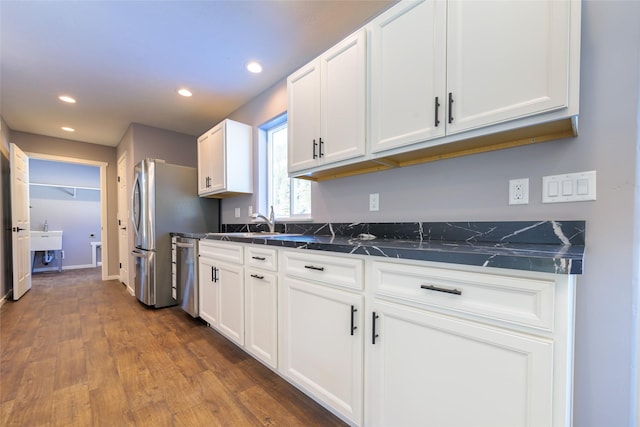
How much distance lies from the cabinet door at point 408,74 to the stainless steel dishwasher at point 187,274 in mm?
2083

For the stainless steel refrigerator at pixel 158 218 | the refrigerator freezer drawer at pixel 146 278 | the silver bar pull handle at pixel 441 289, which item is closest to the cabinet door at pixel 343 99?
the silver bar pull handle at pixel 441 289

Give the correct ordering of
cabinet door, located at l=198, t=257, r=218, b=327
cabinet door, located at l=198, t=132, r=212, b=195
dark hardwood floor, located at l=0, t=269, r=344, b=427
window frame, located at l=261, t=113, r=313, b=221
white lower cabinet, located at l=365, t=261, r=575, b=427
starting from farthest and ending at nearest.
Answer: cabinet door, located at l=198, t=132, r=212, b=195, window frame, located at l=261, t=113, r=313, b=221, cabinet door, located at l=198, t=257, r=218, b=327, dark hardwood floor, located at l=0, t=269, r=344, b=427, white lower cabinet, located at l=365, t=261, r=575, b=427

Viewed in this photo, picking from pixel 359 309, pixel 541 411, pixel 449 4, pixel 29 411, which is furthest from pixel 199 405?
pixel 449 4

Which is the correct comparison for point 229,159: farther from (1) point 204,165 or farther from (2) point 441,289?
(2) point 441,289

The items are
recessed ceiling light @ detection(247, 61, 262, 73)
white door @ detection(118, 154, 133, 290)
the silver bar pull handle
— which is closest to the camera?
the silver bar pull handle

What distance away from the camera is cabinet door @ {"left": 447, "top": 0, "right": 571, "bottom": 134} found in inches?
36.5

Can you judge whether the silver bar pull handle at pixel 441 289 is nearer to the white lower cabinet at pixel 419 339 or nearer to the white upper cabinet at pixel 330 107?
the white lower cabinet at pixel 419 339

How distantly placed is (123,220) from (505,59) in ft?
17.4

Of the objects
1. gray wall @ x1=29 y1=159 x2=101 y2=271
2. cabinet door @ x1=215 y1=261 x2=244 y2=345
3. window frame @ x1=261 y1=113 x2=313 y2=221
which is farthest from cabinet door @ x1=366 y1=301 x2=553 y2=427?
gray wall @ x1=29 y1=159 x2=101 y2=271

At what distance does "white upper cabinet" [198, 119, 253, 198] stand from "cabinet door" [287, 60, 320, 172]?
114 centimetres

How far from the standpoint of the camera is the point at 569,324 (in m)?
0.71

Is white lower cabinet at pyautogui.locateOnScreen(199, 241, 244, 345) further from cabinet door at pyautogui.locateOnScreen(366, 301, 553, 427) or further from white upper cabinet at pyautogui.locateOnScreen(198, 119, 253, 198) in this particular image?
→ cabinet door at pyautogui.locateOnScreen(366, 301, 553, 427)

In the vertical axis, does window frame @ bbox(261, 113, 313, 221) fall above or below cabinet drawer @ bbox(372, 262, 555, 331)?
above

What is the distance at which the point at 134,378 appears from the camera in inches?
66.1
